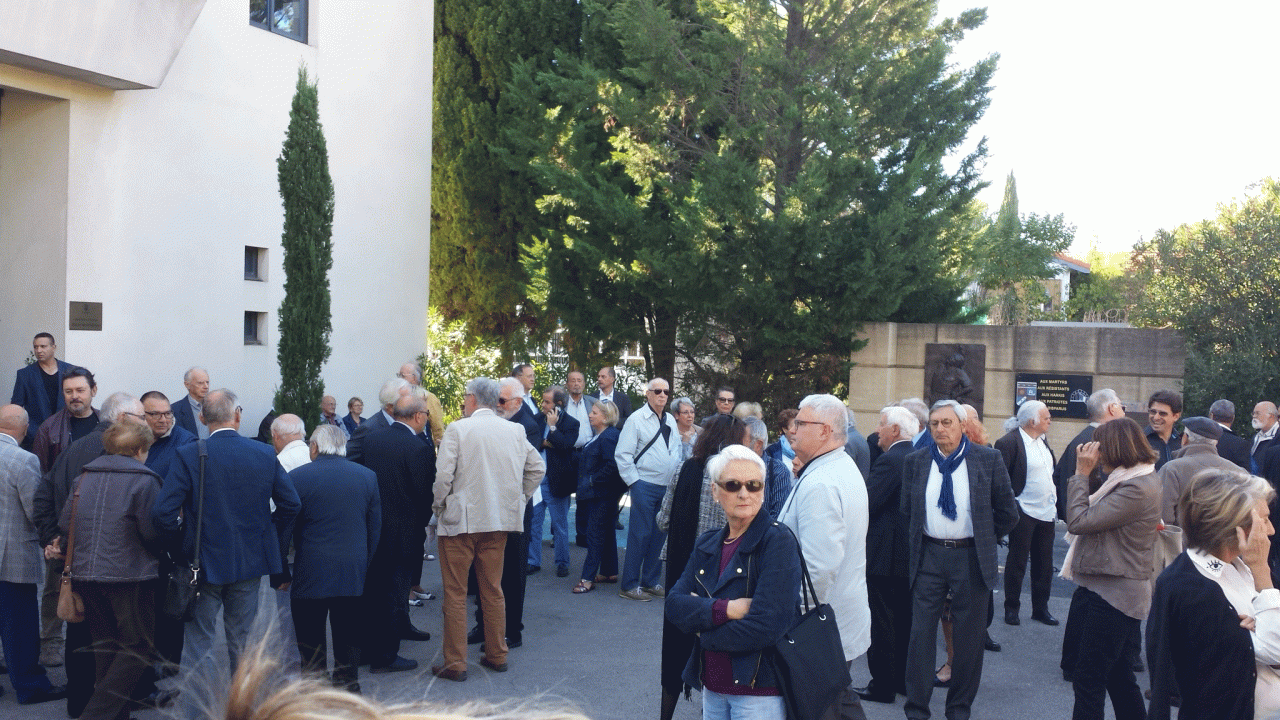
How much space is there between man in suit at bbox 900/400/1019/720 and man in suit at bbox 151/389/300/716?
12.2 feet

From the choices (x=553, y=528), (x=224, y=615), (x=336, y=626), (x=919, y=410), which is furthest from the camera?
(x=553, y=528)

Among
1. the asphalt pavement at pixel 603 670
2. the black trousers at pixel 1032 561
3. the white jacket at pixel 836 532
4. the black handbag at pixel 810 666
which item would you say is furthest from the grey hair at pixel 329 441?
the black trousers at pixel 1032 561

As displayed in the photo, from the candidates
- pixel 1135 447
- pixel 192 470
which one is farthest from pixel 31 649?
pixel 1135 447

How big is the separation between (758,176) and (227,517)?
9375mm

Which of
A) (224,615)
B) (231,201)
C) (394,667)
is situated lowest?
(394,667)

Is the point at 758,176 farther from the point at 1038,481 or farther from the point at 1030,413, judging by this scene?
the point at 1038,481

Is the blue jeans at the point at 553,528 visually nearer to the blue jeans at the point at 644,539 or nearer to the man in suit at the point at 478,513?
the blue jeans at the point at 644,539

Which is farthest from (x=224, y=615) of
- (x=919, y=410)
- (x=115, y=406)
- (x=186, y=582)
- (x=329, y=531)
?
(x=919, y=410)

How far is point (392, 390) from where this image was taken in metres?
8.02

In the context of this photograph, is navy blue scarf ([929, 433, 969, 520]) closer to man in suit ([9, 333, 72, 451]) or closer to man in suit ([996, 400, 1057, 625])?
man in suit ([996, 400, 1057, 625])

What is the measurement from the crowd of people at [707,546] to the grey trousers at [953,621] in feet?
0.04

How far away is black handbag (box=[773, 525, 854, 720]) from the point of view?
3.81 metres

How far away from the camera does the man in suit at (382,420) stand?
7.28m

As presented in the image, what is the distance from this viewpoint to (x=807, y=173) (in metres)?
13.1
